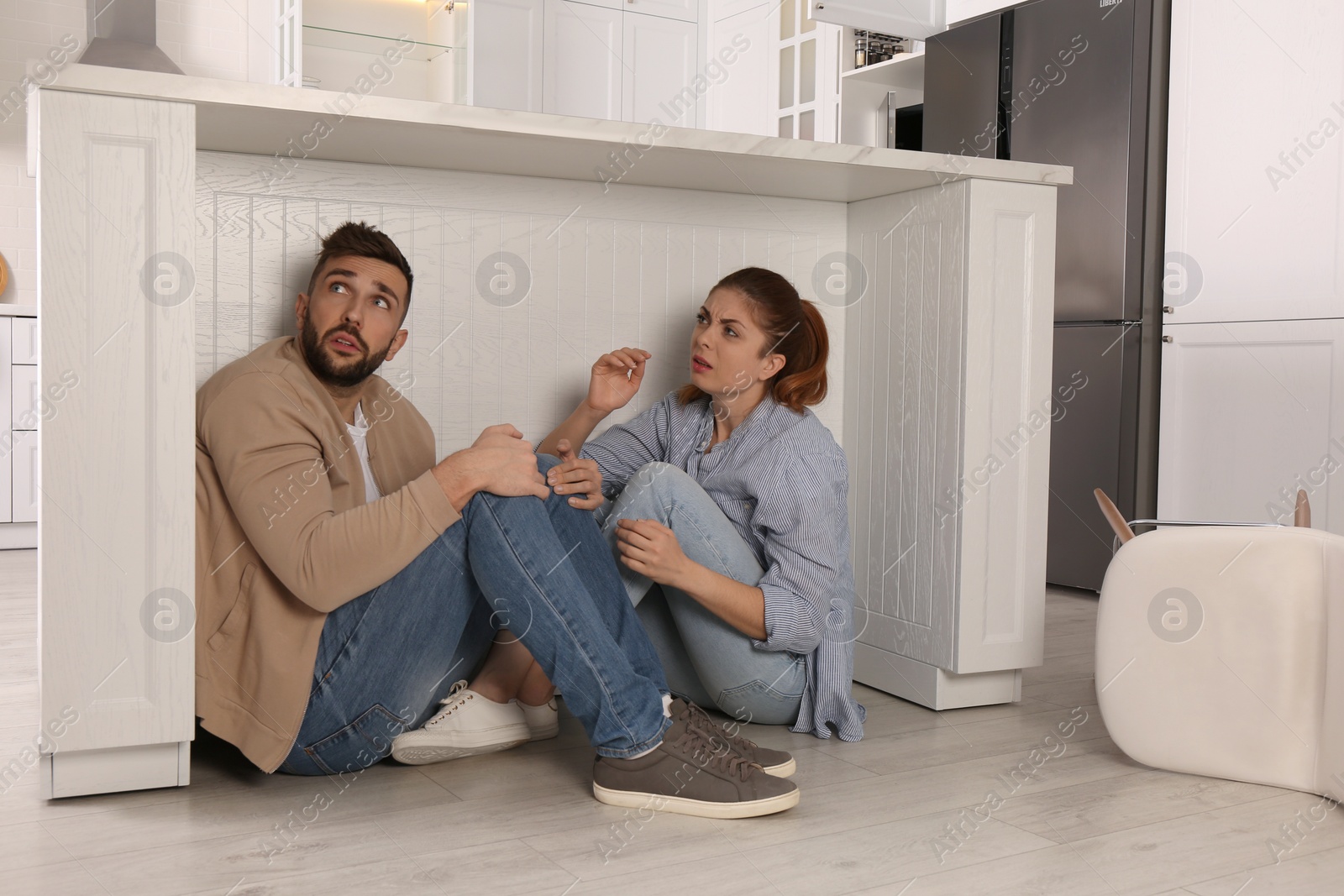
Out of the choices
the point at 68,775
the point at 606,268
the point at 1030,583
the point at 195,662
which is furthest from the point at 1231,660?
the point at 68,775

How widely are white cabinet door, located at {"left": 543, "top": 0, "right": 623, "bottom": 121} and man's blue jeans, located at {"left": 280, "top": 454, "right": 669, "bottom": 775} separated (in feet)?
11.7

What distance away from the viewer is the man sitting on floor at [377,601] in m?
1.40

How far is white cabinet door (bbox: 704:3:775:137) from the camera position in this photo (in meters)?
4.64

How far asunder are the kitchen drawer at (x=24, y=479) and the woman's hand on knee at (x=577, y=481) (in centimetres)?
285

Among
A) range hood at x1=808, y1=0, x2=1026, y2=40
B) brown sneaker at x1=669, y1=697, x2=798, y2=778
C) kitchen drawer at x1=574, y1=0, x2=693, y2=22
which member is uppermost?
kitchen drawer at x1=574, y1=0, x2=693, y2=22

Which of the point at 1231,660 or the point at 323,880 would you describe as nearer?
the point at 323,880

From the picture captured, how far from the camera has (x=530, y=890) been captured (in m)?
1.21

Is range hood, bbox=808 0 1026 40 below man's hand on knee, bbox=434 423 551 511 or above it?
above

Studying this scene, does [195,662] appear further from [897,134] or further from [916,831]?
[897,134]

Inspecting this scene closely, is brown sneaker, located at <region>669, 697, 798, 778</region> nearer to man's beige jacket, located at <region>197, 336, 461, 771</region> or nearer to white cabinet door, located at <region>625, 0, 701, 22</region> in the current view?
man's beige jacket, located at <region>197, 336, 461, 771</region>

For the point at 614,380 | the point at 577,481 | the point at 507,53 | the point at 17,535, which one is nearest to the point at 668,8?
the point at 507,53

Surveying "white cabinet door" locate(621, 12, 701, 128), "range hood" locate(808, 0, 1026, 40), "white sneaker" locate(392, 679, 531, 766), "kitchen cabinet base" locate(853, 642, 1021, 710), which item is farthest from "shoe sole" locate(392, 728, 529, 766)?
"white cabinet door" locate(621, 12, 701, 128)

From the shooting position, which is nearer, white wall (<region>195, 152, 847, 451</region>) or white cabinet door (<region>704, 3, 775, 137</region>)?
white wall (<region>195, 152, 847, 451</region>)

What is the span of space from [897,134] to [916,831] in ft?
10.3
